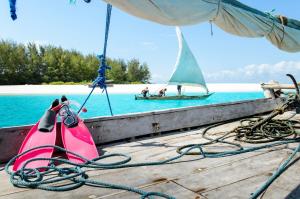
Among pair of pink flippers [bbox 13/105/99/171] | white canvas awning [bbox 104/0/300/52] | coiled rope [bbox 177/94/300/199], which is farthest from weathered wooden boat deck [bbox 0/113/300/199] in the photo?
white canvas awning [bbox 104/0/300/52]

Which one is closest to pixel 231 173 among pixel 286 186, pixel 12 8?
pixel 286 186

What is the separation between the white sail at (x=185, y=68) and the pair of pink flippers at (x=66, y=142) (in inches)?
1169

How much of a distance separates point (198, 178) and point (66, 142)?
1.81 m

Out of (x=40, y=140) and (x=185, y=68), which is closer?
(x=40, y=140)

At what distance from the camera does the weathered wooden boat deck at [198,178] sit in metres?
2.47

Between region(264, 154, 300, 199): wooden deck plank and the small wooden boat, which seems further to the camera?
the small wooden boat

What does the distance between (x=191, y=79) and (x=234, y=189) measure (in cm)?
3296

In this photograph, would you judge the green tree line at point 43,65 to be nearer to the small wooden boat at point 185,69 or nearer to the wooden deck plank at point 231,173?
the small wooden boat at point 185,69

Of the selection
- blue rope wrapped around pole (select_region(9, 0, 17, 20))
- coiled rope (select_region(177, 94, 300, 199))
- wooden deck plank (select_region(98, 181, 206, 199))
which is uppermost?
blue rope wrapped around pole (select_region(9, 0, 17, 20))

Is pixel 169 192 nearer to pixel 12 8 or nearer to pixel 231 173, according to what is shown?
pixel 231 173

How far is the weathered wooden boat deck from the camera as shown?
8.11 feet

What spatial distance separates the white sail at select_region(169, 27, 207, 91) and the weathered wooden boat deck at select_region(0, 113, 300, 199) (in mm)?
29983

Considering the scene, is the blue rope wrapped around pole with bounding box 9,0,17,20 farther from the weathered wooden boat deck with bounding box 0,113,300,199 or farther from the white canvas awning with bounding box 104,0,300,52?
the weathered wooden boat deck with bounding box 0,113,300,199

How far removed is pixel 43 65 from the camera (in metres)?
59.0
